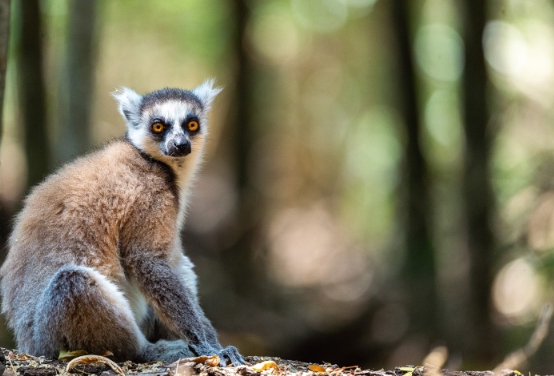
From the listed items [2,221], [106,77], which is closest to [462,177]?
[2,221]

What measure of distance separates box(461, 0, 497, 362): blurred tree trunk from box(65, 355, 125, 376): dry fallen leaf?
7047 millimetres

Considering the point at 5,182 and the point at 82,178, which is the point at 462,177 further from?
the point at 5,182

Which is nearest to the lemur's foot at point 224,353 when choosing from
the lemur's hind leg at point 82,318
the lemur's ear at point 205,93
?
the lemur's hind leg at point 82,318

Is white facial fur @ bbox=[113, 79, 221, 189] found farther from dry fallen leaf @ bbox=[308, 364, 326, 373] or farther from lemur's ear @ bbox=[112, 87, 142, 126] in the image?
dry fallen leaf @ bbox=[308, 364, 326, 373]

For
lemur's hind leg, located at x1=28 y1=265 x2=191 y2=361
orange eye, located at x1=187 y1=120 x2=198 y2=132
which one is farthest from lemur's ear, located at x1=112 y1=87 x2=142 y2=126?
lemur's hind leg, located at x1=28 y1=265 x2=191 y2=361

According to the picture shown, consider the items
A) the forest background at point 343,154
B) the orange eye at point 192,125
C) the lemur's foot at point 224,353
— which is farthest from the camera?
the forest background at point 343,154

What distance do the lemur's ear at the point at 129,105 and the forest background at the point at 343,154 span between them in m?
0.88

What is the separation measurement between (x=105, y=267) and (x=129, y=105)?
212cm

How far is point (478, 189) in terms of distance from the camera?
33.2 feet

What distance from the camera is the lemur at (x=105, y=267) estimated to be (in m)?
4.77

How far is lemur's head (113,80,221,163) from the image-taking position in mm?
5988

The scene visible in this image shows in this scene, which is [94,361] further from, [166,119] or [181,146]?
[166,119]

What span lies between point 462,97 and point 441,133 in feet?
32.1

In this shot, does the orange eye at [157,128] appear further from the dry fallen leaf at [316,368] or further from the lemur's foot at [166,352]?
the dry fallen leaf at [316,368]
